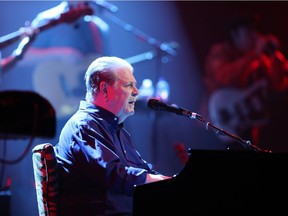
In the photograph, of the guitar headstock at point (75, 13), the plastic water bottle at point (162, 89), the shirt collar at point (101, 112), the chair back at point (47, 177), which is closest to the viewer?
the chair back at point (47, 177)

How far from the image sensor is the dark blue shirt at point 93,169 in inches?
99.3

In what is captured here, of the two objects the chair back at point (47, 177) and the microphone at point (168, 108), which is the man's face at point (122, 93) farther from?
the chair back at point (47, 177)

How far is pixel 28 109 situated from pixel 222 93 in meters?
2.98

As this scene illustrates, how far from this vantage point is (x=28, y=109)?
3.88 metres

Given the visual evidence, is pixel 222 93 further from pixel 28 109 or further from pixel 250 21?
pixel 28 109

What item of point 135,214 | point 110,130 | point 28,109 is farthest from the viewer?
point 28,109

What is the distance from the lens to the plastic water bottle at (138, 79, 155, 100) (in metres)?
5.43

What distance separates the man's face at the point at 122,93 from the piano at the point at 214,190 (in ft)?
2.50

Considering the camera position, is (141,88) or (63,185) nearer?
(63,185)

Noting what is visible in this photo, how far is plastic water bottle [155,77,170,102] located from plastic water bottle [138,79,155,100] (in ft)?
0.26

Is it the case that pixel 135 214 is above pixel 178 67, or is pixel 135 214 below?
below

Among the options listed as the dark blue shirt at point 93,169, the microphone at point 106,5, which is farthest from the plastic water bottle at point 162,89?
the dark blue shirt at point 93,169

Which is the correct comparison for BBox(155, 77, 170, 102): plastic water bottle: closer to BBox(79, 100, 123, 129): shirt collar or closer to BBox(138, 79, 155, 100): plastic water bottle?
BBox(138, 79, 155, 100): plastic water bottle

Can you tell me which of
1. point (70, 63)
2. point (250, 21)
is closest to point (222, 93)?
point (250, 21)
